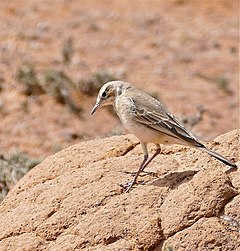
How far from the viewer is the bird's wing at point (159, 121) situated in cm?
721

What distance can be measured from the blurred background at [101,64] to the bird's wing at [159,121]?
12.1 ft

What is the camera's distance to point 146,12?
20.1 m

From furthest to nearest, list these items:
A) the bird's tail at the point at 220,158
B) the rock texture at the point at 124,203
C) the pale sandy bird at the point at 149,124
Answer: the pale sandy bird at the point at 149,124 → the bird's tail at the point at 220,158 → the rock texture at the point at 124,203

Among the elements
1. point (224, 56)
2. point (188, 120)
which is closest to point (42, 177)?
point (188, 120)

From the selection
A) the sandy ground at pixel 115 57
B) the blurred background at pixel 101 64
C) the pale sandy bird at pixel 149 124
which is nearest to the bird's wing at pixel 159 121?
the pale sandy bird at pixel 149 124

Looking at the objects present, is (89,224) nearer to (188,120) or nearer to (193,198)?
(193,198)

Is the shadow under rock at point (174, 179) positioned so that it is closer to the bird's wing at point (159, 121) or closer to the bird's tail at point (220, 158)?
the bird's tail at point (220, 158)

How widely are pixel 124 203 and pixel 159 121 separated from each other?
0.92 metres

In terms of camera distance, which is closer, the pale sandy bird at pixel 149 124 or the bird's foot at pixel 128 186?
the bird's foot at pixel 128 186

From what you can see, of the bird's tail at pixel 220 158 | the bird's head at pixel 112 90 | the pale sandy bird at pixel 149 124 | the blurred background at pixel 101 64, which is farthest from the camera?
the blurred background at pixel 101 64

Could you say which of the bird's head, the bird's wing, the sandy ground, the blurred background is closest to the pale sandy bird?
the bird's wing

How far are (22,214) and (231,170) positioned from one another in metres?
1.78

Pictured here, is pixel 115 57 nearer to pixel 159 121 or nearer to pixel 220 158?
pixel 159 121

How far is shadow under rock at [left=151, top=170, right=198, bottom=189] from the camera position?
6785mm
